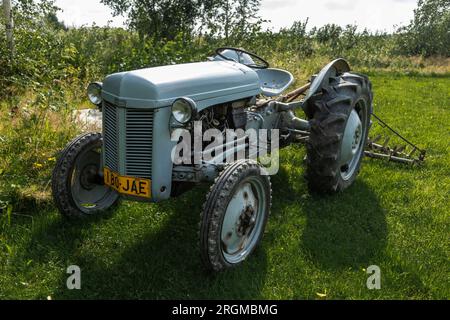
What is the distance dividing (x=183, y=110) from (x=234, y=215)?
81 cm

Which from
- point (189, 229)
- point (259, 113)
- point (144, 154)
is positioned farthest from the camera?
point (259, 113)

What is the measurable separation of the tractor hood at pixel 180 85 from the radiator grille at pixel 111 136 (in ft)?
0.32

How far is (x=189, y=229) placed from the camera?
3.70m

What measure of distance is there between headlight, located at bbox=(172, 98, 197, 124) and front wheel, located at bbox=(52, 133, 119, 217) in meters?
0.99

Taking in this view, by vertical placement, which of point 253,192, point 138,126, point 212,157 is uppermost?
point 138,126

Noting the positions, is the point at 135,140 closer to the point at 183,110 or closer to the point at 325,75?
the point at 183,110

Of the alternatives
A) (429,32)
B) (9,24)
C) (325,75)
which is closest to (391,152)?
(325,75)

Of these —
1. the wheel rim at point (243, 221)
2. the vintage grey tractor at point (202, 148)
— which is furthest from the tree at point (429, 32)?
the wheel rim at point (243, 221)

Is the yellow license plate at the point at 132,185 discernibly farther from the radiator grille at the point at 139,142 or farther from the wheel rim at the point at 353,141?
the wheel rim at the point at 353,141

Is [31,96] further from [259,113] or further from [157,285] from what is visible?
[157,285]

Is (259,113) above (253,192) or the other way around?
above

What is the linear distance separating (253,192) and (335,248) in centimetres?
82

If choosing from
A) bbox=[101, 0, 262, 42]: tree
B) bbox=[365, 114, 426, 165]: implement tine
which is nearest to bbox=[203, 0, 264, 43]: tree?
bbox=[101, 0, 262, 42]: tree
